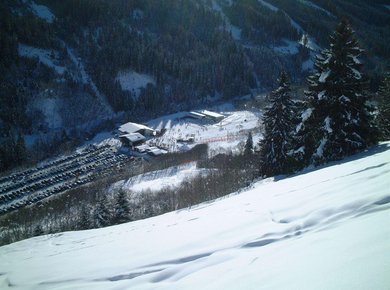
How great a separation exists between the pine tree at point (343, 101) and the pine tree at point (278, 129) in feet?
22.6

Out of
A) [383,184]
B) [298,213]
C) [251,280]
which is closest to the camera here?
[251,280]

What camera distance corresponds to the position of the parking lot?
50.7m

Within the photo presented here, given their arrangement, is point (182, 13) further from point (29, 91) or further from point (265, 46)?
point (29, 91)

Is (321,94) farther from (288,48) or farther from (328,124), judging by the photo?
(288,48)

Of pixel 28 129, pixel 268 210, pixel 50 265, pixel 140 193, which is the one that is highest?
pixel 28 129

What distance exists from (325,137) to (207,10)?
145 meters

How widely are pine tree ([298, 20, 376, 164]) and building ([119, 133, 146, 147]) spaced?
6146 centimetres

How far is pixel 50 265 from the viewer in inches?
307

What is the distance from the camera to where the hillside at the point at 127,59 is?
3290 inches

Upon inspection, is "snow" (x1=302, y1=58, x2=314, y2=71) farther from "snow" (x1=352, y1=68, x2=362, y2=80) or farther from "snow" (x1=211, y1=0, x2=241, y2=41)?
"snow" (x1=352, y1=68, x2=362, y2=80)

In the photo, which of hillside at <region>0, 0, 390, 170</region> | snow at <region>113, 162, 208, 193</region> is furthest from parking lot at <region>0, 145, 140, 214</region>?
snow at <region>113, 162, 208, 193</region>

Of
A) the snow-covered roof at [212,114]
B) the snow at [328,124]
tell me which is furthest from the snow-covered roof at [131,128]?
the snow at [328,124]

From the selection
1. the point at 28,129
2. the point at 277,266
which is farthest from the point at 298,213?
the point at 28,129

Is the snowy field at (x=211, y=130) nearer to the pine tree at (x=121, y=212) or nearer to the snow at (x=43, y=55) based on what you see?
the snow at (x=43, y=55)
